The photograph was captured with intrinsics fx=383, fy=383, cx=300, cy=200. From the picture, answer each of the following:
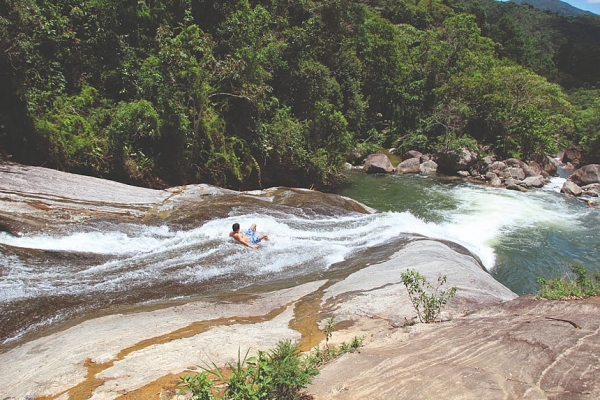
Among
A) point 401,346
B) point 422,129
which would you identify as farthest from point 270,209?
point 422,129

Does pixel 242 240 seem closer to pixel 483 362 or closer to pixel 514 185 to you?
pixel 483 362

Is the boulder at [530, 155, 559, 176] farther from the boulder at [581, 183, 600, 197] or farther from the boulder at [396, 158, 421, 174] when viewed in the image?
the boulder at [396, 158, 421, 174]

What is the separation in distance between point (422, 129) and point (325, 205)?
17.0 m

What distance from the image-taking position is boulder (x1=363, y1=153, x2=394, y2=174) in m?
22.9

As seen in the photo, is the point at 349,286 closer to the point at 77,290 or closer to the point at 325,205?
the point at 77,290

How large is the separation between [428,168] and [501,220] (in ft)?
29.9

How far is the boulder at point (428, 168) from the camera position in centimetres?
2345

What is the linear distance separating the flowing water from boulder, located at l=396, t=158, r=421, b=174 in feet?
24.3

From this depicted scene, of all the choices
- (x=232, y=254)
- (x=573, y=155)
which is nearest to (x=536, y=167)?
(x=573, y=155)

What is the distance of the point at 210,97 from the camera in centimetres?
1487

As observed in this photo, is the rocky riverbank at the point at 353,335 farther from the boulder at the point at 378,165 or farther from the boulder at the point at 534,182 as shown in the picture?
the boulder at the point at 534,182

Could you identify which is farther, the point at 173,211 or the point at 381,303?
the point at 173,211

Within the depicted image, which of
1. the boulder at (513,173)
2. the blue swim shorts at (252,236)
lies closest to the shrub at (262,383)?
the blue swim shorts at (252,236)

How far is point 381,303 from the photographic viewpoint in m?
6.09
